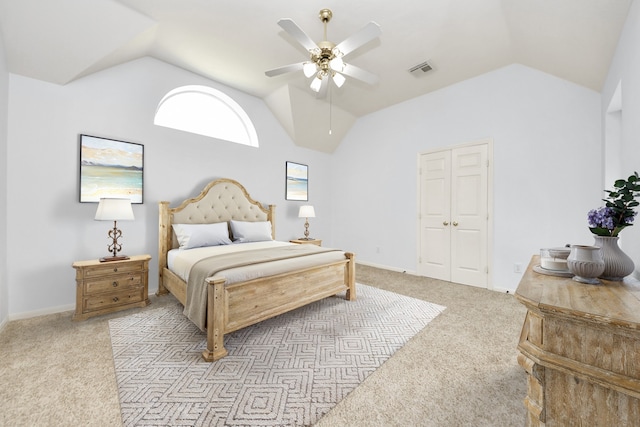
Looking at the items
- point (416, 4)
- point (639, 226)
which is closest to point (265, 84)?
point (416, 4)

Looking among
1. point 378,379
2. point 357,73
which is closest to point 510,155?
point 357,73

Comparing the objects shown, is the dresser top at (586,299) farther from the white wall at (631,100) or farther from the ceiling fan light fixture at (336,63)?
the ceiling fan light fixture at (336,63)

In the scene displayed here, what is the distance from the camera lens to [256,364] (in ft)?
6.43

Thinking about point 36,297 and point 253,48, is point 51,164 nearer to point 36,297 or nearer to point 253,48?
point 36,297

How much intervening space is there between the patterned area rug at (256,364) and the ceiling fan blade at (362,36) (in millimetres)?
2653

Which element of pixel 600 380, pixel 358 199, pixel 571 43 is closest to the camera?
pixel 600 380

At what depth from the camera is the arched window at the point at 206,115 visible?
12.6 ft

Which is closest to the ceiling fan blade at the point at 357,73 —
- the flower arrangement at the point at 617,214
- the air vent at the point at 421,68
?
the air vent at the point at 421,68

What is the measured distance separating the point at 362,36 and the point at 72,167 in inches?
135

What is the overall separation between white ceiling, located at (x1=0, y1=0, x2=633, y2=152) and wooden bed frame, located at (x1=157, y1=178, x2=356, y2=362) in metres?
1.80

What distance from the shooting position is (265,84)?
4.20 meters

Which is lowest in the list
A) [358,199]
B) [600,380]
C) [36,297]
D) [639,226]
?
[36,297]

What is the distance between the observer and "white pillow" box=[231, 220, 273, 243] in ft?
12.8

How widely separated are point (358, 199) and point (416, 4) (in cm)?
352
